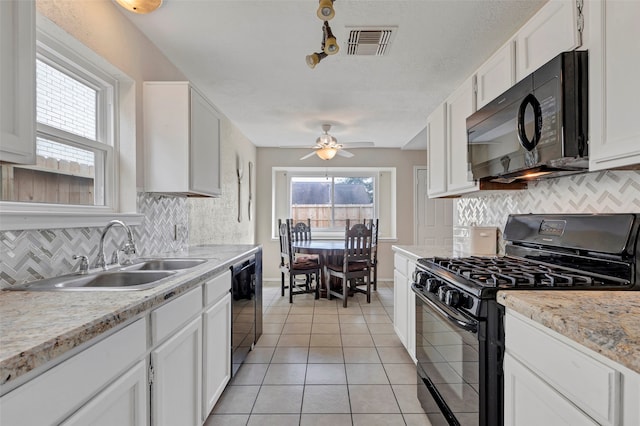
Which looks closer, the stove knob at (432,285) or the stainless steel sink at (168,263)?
the stove knob at (432,285)

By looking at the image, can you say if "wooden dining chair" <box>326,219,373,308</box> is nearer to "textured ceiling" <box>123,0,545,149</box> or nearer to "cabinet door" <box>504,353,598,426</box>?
"textured ceiling" <box>123,0,545,149</box>

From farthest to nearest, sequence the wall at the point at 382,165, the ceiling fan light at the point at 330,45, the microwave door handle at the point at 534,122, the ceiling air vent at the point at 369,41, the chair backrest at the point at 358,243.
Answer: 1. the wall at the point at 382,165
2. the chair backrest at the point at 358,243
3. the ceiling air vent at the point at 369,41
4. the ceiling fan light at the point at 330,45
5. the microwave door handle at the point at 534,122

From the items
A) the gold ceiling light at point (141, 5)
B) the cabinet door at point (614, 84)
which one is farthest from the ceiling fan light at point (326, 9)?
the cabinet door at point (614, 84)

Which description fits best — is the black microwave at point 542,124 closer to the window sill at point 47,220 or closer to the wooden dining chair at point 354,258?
the window sill at point 47,220

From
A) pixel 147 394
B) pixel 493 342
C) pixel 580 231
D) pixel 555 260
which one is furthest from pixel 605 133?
pixel 147 394

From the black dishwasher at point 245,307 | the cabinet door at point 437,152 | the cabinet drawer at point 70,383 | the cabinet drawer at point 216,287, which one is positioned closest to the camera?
the cabinet drawer at point 70,383

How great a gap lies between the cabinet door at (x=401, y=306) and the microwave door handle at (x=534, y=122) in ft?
4.79

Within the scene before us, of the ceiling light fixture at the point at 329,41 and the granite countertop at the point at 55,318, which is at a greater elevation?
the ceiling light fixture at the point at 329,41

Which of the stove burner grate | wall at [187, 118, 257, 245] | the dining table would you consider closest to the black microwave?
the stove burner grate

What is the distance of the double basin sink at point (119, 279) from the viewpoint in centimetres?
124

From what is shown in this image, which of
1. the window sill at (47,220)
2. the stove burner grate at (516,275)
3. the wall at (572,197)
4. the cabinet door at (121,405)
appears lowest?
the cabinet door at (121,405)

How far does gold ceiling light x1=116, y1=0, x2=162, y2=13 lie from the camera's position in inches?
65.1

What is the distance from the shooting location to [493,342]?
3.80 ft

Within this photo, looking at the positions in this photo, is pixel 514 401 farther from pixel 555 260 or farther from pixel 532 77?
pixel 532 77
